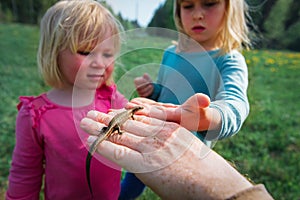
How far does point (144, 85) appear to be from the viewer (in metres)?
1.46

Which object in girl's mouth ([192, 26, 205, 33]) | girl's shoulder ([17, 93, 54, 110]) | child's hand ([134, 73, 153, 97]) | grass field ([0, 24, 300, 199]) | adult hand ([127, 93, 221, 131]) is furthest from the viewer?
grass field ([0, 24, 300, 199])

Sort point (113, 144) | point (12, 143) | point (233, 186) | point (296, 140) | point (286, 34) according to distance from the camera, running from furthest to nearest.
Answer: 1. point (286, 34)
2. point (296, 140)
3. point (12, 143)
4. point (113, 144)
5. point (233, 186)

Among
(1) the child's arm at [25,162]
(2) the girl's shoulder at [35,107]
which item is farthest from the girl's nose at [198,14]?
(1) the child's arm at [25,162]

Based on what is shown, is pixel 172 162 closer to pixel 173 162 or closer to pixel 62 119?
pixel 173 162

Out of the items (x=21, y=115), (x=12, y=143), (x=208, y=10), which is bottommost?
(x=12, y=143)

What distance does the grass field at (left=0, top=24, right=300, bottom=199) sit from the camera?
8.43ft

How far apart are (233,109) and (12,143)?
283 cm

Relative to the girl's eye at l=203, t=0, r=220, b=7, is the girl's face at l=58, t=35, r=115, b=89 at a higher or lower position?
lower

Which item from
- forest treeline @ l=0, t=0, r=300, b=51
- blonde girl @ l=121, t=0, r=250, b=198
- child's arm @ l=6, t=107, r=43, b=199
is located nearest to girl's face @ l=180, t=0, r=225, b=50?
blonde girl @ l=121, t=0, r=250, b=198

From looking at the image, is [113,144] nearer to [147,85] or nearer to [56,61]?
[147,85]

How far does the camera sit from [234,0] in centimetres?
150

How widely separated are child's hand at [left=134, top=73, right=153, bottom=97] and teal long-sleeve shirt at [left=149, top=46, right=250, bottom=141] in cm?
7

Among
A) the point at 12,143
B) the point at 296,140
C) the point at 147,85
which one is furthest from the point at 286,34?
the point at 147,85

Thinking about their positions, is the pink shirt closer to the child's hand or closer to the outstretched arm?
Answer: the child's hand
